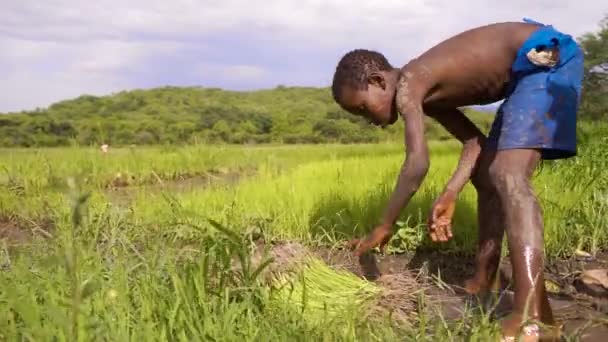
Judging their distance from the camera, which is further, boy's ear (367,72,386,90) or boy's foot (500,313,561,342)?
boy's ear (367,72,386,90)

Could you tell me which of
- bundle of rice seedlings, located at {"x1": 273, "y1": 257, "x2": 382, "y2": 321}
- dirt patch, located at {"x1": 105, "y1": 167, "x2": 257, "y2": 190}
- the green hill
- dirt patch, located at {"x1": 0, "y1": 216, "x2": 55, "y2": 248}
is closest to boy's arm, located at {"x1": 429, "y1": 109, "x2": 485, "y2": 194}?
bundle of rice seedlings, located at {"x1": 273, "y1": 257, "x2": 382, "y2": 321}

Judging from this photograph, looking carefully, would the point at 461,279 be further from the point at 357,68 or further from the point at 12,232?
the point at 12,232

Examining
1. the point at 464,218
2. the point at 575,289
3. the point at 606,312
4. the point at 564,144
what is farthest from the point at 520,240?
the point at 464,218

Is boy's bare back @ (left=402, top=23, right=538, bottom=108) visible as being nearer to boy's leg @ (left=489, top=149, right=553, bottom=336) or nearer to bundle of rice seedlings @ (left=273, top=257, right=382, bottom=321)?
boy's leg @ (left=489, top=149, right=553, bottom=336)

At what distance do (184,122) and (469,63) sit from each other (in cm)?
971

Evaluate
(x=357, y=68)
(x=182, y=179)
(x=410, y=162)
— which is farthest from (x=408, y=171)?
(x=182, y=179)

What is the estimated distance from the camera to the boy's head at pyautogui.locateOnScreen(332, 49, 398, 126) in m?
2.46

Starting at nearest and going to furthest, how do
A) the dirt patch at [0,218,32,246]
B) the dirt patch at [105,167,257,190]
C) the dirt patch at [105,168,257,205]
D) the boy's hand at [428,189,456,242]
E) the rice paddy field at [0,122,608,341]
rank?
the rice paddy field at [0,122,608,341] < the boy's hand at [428,189,456,242] < the dirt patch at [0,218,32,246] < the dirt patch at [105,168,257,205] < the dirt patch at [105,167,257,190]

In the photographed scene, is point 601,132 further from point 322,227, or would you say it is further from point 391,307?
point 391,307

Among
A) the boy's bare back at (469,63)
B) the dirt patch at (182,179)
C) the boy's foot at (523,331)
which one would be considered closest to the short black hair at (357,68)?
the boy's bare back at (469,63)

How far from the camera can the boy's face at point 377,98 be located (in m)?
2.45

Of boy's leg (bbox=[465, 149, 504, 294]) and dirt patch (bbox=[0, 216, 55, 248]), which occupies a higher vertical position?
boy's leg (bbox=[465, 149, 504, 294])

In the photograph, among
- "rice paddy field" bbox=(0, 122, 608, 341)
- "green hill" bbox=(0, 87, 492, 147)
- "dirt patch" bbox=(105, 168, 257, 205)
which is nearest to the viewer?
"rice paddy field" bbox=(0, 122, 608, 341)

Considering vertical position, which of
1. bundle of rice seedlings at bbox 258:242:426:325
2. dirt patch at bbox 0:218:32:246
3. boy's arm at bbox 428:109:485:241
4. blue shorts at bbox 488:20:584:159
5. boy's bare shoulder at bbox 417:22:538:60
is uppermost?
boy's bare shoulder at bbox 417:22:538:60
